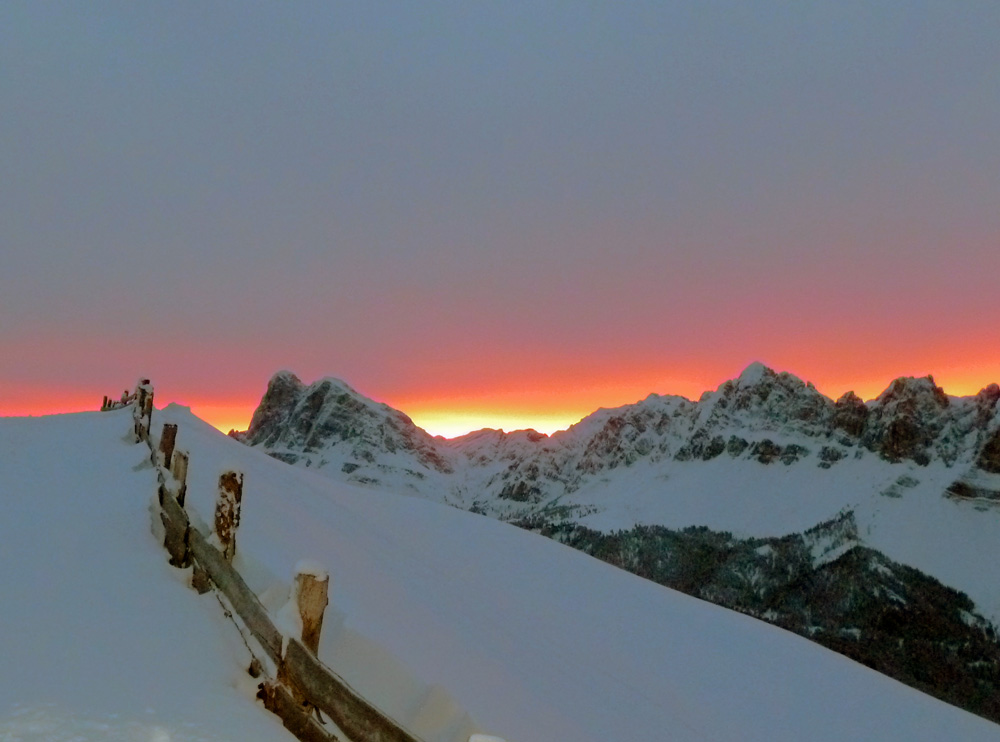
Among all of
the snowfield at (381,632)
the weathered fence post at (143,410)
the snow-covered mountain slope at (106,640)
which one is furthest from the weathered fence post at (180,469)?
the weathered fence post at (143,410)

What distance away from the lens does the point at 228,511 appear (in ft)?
19.3

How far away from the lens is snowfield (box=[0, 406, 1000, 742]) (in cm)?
448

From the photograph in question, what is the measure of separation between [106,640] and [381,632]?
8.52 feet

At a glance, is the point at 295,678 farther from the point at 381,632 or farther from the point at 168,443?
the point at 168,443

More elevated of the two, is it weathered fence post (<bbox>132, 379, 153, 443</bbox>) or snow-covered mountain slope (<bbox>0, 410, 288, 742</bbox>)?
weathered fence post (<bbox>132, 379, 153, 443</bbox>)

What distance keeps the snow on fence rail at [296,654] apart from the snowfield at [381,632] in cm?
17

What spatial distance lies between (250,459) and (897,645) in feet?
636

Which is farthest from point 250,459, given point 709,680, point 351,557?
point 709,680

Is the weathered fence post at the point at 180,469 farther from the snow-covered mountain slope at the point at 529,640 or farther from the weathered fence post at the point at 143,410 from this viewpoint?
the weathered fence post at the point at 143,410

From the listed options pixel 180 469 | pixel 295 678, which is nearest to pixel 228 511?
pixel 180 469

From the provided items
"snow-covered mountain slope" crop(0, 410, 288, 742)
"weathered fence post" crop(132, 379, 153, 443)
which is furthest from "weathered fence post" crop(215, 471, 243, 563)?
"weathered fence post" crop(132, 379, 153, 443)

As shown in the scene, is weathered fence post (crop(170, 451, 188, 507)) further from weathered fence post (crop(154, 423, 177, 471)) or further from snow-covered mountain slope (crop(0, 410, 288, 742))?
weathered fence post (crop(154, 423, 177, 471))

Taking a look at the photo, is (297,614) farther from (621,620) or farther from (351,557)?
(621,620)

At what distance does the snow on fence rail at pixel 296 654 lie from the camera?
12.4 ft
